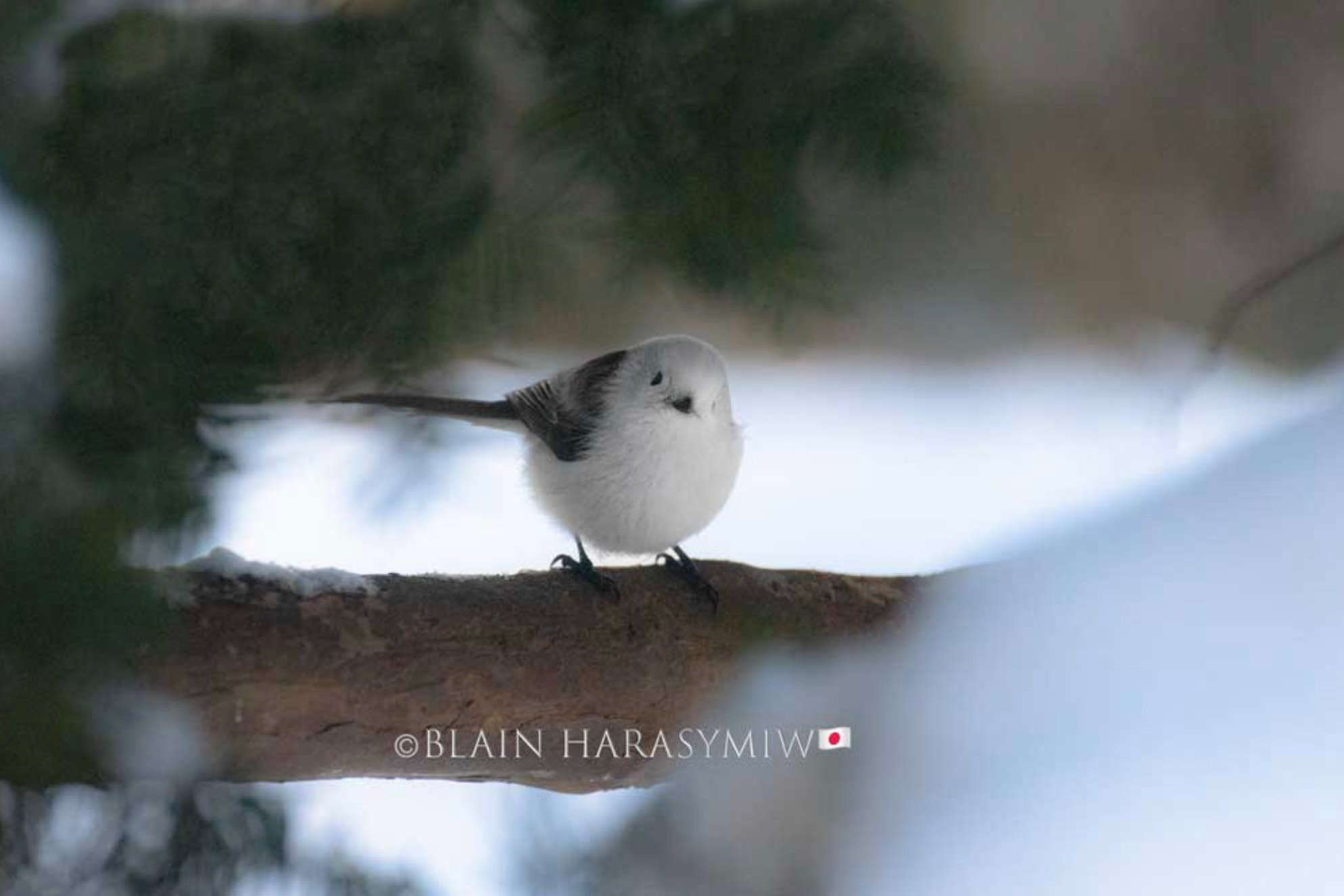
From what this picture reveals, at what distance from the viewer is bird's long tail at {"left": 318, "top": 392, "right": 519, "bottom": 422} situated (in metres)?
0.82

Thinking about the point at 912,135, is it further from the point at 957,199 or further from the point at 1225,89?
the point at 1225,89

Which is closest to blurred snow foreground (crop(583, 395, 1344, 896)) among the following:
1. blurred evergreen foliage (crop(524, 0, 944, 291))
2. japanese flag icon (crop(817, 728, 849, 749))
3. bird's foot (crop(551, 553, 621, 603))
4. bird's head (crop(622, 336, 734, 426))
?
japanese flag icon (crop(817, 728, 849, 749))

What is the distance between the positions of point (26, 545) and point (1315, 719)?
1066mm

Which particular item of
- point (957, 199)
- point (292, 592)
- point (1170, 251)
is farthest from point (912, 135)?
point (1170, 251)

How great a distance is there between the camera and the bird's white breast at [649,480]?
997 mm

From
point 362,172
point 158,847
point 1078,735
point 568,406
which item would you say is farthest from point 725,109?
point 1078,735

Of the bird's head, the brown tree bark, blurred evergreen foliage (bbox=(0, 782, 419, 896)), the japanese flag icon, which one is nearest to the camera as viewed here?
blurred evergreen foliage (bbox=(0, 782, 419, 896))

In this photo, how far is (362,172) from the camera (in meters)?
0.78

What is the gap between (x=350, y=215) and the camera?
0.78 m

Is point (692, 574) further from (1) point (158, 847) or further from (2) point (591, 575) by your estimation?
(1) point (158, 847)

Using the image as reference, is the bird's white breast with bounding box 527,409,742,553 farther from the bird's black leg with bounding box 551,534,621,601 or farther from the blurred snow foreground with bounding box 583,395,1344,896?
the blurred snow foreground with bounding box 583,395,1344,896

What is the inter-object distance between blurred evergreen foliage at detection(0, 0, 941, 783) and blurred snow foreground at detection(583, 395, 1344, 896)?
16.9 inches

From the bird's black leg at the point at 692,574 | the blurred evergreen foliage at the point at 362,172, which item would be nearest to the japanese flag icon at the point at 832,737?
the bird's black leg at the point at 692,574

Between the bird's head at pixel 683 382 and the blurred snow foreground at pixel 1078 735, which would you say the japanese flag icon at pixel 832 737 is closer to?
the blurred snow foreground at pixel 1078 735
